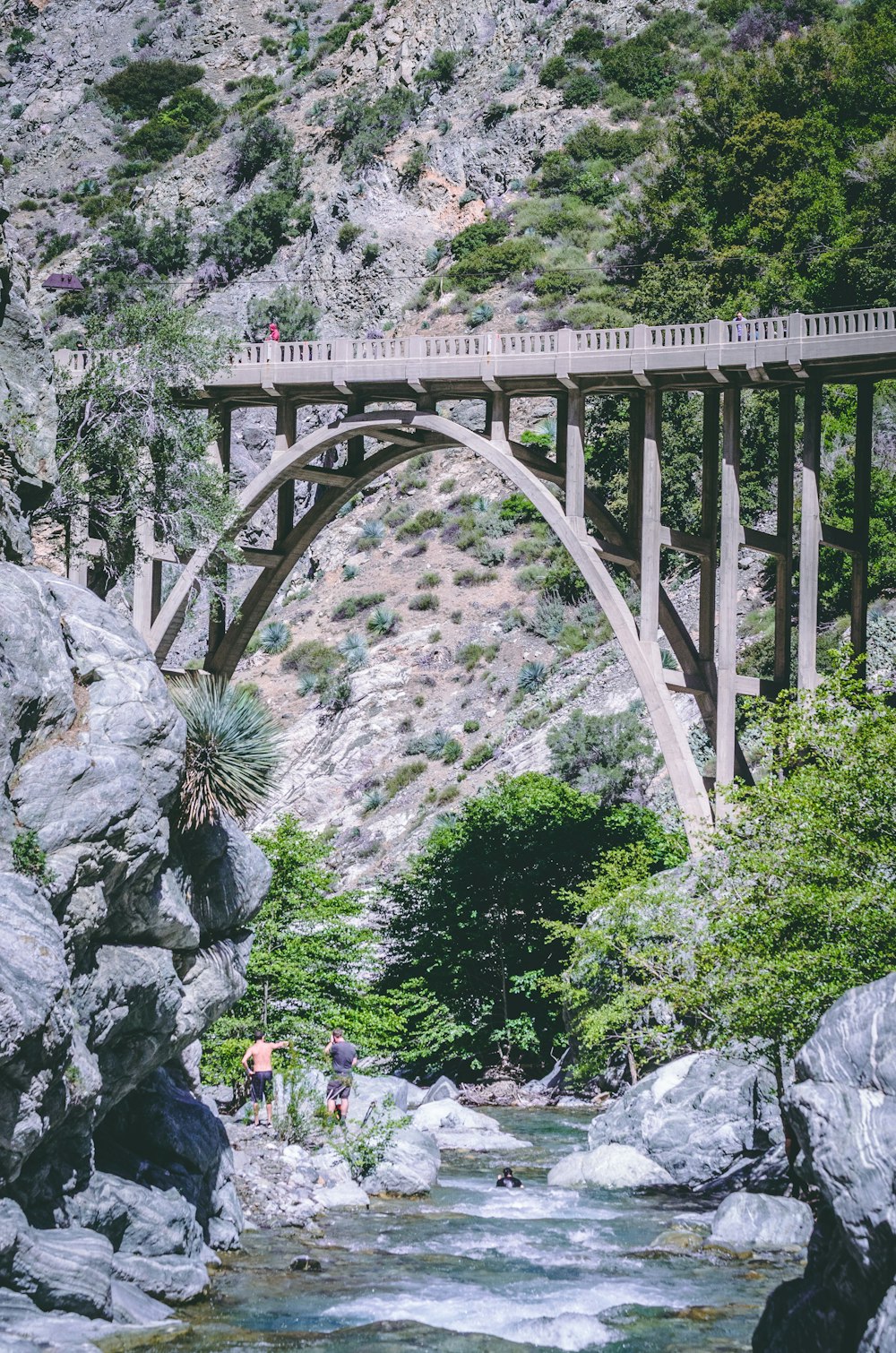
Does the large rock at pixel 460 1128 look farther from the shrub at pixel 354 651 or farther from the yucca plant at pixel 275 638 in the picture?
the yucca plant at pixel 275 638

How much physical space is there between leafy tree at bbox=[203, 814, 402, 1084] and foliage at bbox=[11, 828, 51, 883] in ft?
29.5

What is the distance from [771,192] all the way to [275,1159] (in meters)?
39.4

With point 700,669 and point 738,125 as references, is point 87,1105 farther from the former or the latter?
point 738,125

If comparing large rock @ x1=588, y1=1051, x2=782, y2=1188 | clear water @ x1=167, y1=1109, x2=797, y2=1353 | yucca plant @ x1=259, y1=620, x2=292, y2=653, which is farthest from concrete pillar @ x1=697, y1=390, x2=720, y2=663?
yucca plant @ x1=259, y1=620, x2=292, y2=653

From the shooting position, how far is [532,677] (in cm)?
4834

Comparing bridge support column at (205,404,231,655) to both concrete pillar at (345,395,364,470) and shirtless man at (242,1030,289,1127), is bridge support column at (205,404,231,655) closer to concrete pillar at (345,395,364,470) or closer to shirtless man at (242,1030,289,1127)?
concrete pillar at (345,395,364,470)

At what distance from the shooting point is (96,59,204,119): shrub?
289ft

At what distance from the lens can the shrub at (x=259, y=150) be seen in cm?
7462

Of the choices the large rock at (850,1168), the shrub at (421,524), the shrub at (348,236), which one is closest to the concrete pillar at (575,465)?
the large rock at (850,1168)

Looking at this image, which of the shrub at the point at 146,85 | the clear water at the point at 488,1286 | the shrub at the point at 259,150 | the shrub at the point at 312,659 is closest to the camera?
the clear water at the point at 488,1286

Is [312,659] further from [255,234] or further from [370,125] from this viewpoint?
[370,125]

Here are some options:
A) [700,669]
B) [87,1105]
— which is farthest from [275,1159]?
[700,669]

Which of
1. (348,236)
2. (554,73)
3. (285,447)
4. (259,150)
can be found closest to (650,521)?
(285,447)

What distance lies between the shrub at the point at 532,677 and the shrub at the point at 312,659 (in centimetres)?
779
